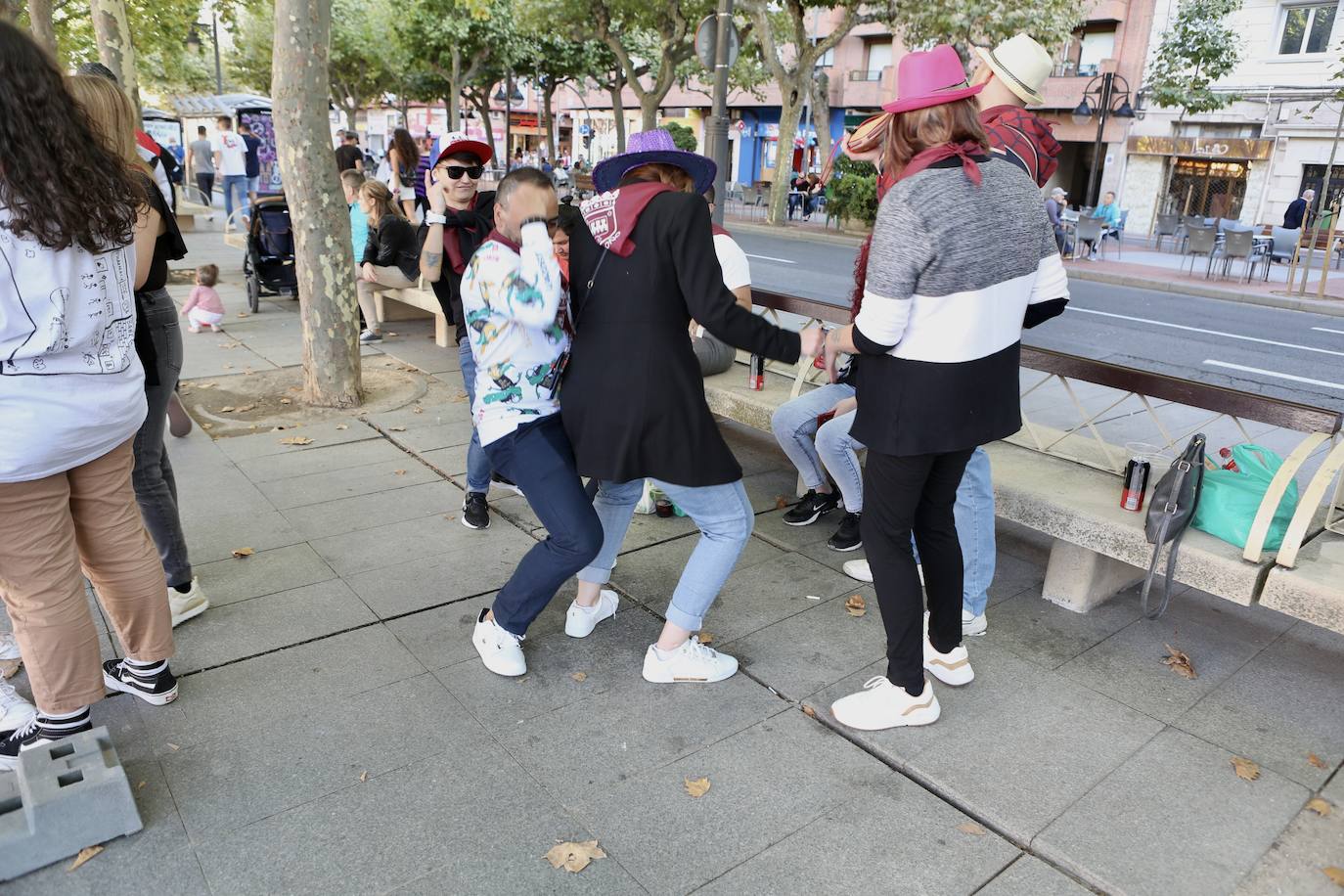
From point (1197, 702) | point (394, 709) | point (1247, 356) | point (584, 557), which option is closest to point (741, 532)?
point (584, 557)

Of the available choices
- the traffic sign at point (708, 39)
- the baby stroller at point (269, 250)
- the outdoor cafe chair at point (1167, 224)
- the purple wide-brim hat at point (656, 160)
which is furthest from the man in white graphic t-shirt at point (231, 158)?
the outdoor cafe chair at point (1167, 224)

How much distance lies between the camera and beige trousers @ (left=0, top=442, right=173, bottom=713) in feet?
7.97

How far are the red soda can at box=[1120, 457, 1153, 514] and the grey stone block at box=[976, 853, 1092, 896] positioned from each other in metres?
1.58

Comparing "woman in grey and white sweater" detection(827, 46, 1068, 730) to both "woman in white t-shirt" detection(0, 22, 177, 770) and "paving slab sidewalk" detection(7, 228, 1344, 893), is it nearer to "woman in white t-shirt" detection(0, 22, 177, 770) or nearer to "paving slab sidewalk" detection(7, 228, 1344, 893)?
"paving slab sidewalk" detection(7, 228, 1344, 893)

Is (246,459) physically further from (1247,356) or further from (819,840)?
(1247,356)

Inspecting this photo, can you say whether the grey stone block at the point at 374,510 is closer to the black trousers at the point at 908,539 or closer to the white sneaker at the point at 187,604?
the white sneaker at the point at 187,604

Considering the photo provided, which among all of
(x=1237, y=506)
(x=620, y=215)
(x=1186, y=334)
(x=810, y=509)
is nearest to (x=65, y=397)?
(x=620, y=215)

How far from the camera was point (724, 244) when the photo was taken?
128 inches

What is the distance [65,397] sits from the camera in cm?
231

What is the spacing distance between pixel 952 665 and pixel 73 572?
2649 mm

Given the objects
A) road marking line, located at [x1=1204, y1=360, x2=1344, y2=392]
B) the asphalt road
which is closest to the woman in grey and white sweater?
the asphalt road

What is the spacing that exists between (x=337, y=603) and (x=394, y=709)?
824 millimetres

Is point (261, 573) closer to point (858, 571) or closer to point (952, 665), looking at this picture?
point (858, 571)

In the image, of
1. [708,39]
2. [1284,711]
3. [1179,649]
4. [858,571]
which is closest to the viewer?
[1284,711]
